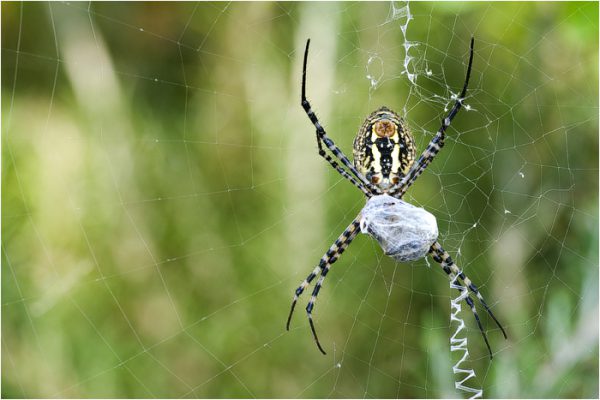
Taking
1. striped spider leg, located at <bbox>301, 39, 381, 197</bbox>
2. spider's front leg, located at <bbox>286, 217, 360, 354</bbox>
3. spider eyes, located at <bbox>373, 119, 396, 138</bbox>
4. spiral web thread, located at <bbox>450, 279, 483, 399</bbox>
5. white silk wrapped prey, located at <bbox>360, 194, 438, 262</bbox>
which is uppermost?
spider eyes, located at <bbox>373, 119, 396, 138</bbox>

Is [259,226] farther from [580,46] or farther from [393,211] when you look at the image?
[580,46]

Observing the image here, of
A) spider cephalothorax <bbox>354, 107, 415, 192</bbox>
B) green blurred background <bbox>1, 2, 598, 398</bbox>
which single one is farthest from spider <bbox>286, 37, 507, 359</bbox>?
green blurred background <bbox>1, 2, 598, 398</bbox>

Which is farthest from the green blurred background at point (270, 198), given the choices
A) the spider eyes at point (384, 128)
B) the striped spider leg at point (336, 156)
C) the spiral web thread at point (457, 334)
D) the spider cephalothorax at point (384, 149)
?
the spider eyes at point (384, 128)

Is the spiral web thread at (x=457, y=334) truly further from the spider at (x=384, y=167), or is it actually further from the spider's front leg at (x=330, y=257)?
the spider's front leg at (x=330, y=257)

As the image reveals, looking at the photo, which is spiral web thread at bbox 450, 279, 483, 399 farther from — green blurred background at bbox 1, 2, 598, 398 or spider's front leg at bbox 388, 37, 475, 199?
spider's front leg at bbox 388, 37, 475, 199

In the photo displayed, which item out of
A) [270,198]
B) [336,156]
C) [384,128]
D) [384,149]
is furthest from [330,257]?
[384,128]
